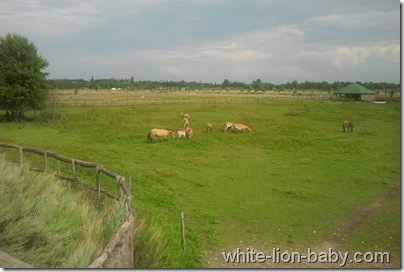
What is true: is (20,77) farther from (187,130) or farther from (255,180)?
(255,180)

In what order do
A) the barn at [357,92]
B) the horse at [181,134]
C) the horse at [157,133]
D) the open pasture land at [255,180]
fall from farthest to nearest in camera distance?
the horse at [181,134] → the horse at [157,133] → the barn at [357,92] → the open pasture land at [255,180]

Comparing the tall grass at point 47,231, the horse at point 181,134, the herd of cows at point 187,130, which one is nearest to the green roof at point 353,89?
the herd of cows at point 187,130

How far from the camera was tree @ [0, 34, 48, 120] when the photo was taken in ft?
51.2

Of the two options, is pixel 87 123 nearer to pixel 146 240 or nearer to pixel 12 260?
pixel 146 240

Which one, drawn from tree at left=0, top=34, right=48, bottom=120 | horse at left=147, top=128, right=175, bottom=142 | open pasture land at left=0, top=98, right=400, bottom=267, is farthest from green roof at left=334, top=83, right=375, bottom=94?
tree at left=0, top=34, right=48, bottom=120

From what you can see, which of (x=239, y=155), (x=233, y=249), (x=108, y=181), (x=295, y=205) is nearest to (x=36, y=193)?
(x=233, y=249)

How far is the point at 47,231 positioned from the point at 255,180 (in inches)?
221

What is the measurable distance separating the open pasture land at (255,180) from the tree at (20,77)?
3.80 ft

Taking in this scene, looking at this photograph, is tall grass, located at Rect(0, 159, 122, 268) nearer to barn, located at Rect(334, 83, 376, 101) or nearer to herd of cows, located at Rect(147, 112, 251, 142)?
barn, located at Rect(334, 83, 376, 101)

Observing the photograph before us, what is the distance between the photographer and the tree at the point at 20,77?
15609 millimetres

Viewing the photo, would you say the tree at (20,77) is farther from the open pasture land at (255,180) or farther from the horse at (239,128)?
the horse at (239,128)

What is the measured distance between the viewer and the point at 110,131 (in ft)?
48.4

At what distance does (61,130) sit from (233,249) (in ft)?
39.5

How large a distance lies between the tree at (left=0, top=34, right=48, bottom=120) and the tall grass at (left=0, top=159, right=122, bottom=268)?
1303 centimetres
